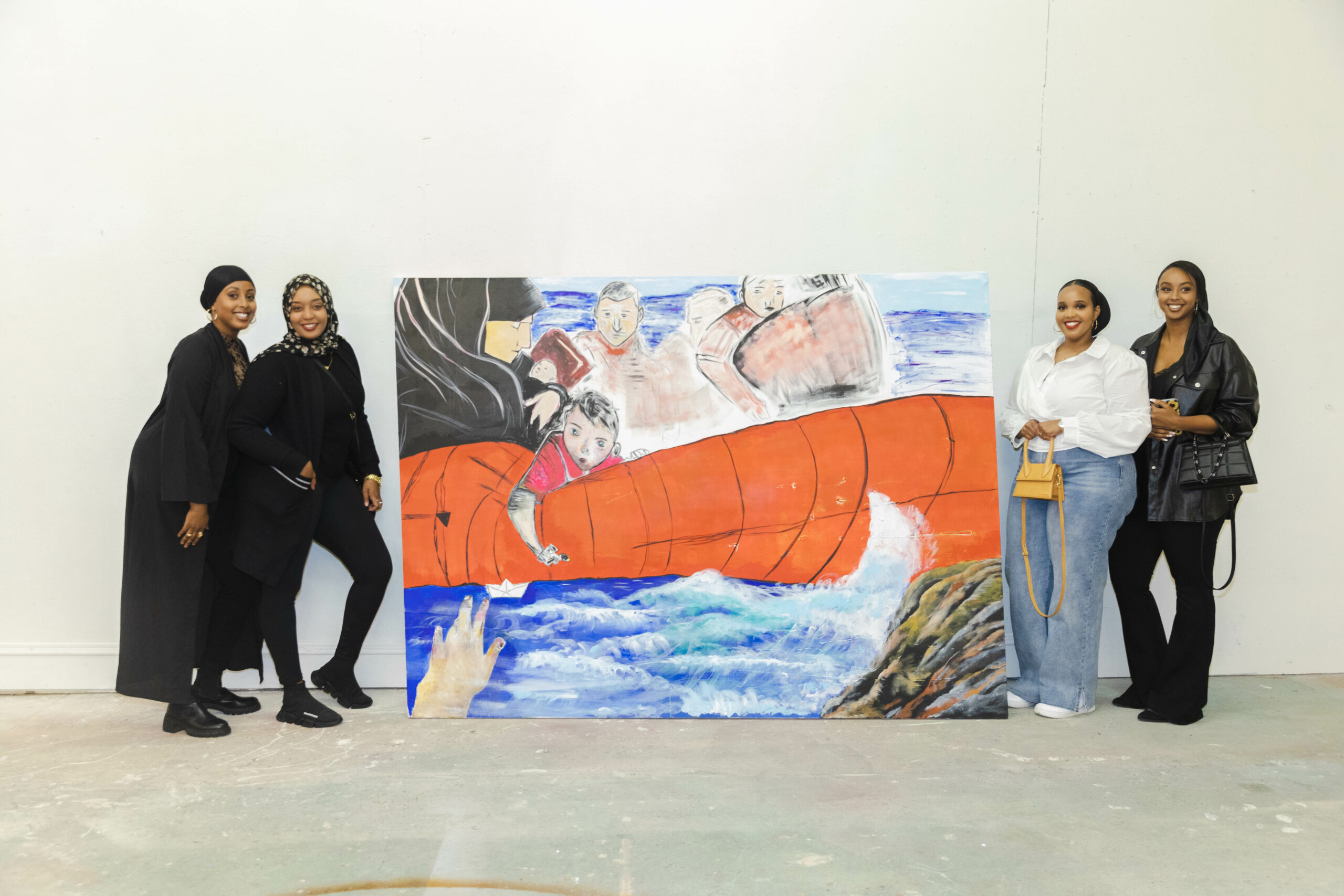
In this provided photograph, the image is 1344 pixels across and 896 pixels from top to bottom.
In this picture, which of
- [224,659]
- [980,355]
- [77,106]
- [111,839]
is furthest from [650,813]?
[77,106]

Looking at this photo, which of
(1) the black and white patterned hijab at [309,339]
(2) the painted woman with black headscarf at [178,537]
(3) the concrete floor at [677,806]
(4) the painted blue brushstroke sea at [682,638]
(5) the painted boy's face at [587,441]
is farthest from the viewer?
(5) the painted boy's face at [587,441]

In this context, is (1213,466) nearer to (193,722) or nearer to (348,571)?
(348,571)

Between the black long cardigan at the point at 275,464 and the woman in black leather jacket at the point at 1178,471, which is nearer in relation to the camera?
the black long cardigan at the point at 275,464

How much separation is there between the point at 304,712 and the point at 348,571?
53 centimetres

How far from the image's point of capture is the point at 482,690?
314cm

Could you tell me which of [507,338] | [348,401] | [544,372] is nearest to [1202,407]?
[544,372]

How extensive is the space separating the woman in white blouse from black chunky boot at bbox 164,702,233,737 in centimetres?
291

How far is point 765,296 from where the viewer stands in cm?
329

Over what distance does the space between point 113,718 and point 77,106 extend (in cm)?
242

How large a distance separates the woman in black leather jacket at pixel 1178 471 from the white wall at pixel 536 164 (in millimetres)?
394

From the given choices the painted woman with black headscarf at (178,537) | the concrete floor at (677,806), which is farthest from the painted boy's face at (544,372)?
the concrete floor at (677,806)

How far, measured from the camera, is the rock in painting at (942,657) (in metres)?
3.11

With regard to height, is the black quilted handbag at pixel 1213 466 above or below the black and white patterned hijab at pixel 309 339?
below

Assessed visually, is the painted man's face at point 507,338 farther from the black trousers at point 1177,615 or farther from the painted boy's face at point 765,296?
the black trousers at point 1177,615
